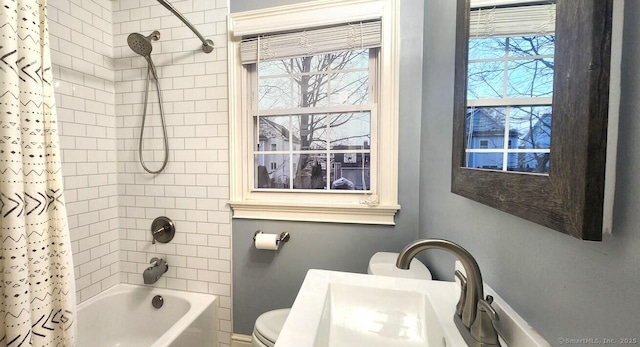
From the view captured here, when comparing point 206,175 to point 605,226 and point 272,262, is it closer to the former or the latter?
point 272,262

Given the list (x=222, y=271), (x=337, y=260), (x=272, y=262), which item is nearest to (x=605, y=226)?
(x=337, y=260)

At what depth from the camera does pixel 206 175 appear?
5.25ft

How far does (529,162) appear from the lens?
1.54ft

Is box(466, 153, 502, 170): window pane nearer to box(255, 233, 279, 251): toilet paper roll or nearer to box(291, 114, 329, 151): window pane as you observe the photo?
box(291, 114, 329, 151): window pane

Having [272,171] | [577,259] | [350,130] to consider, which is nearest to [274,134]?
[272,171]

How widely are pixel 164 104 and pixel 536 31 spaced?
1927mm

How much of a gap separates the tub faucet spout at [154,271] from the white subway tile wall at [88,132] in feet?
1.19

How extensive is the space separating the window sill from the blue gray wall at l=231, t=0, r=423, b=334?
4 centimetres

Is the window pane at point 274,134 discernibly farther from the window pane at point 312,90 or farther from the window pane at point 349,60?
the window pane at point 349,60

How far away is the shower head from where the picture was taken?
1413 mm

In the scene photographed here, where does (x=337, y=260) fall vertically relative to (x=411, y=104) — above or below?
below

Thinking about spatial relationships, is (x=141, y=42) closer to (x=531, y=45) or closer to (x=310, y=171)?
(x=310, y=171)

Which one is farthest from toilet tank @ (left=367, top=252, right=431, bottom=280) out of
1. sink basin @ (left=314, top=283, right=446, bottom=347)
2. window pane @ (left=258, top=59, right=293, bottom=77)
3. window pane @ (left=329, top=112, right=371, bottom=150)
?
window pane @ (left=258, top=59, right=293, bottom=77)

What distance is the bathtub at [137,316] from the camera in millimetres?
1499
